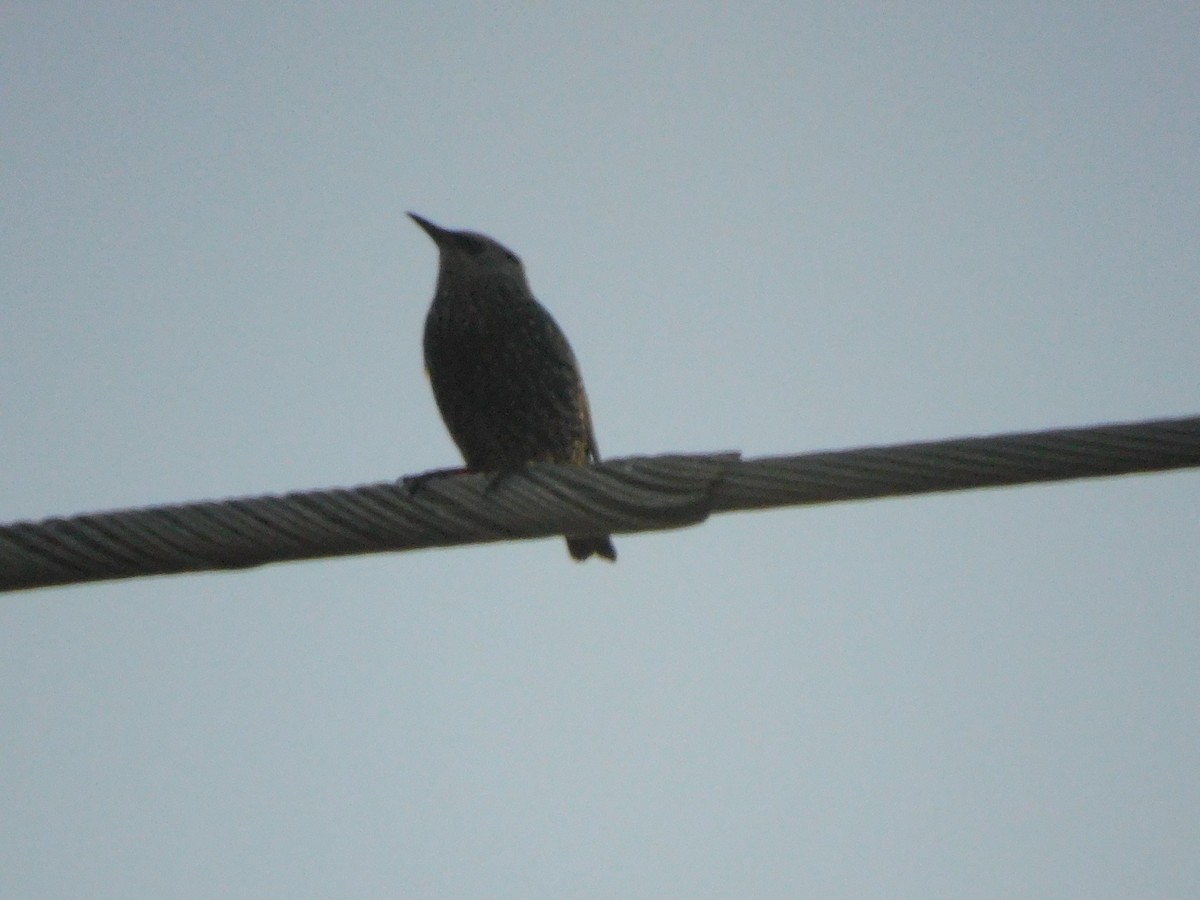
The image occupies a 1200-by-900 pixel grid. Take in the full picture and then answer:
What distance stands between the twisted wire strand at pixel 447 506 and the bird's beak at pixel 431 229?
3.74 meters

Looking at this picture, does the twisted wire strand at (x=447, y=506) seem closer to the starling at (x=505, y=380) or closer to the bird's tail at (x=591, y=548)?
the bird's tail at (x=591, y=548)

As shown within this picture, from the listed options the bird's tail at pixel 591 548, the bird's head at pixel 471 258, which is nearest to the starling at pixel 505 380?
the bird's head at pixel 471 258

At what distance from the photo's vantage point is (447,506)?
246cm

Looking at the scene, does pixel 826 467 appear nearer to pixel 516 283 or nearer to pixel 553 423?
pixel 553 423

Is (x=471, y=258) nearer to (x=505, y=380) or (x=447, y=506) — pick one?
(x=505, y=380)

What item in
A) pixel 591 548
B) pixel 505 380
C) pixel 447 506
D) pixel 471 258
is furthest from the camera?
pixel 471 258

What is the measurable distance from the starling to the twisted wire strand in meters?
2.81

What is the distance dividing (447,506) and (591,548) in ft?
8.21

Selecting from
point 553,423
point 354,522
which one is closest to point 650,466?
point 354,522

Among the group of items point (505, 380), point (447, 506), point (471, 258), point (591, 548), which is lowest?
point (447, 506)

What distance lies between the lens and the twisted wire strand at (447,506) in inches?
90.1

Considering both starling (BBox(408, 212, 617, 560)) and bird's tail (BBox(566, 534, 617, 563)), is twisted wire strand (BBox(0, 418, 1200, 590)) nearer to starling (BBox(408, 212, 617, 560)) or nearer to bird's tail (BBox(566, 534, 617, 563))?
bird's tail (BBox(566, 534, 617, 563))

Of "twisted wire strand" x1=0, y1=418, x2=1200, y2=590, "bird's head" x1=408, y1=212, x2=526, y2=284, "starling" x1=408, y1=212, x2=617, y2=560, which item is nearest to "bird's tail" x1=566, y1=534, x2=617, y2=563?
"starling" x1=408, y1=212, x2=617, y2=560

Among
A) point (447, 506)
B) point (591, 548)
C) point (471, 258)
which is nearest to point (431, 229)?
point (471, 258)
